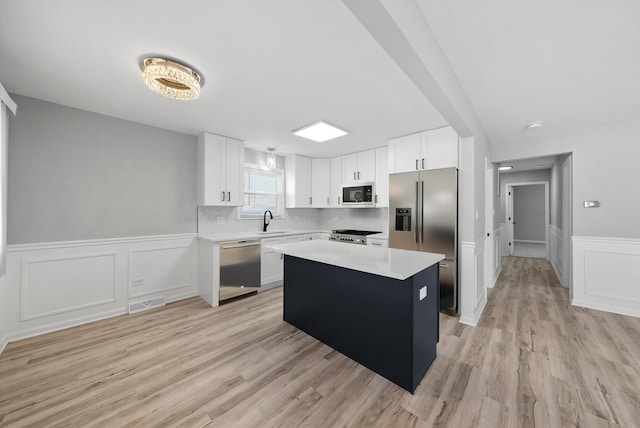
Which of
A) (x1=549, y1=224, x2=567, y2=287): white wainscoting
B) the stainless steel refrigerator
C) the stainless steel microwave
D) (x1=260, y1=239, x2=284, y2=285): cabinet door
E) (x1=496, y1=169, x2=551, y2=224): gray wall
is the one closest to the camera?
the stainless steel refrigerator

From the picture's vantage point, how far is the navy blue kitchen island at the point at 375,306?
1760 mm

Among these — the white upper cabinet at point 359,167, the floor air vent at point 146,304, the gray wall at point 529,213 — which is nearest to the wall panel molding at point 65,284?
the floor air vent at point 146,304

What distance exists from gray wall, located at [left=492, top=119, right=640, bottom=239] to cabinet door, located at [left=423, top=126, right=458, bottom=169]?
180 cm

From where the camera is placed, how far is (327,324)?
2363mm

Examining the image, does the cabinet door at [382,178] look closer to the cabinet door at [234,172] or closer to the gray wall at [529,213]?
the cabinet door at [234,172]

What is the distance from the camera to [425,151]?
3.32 meters

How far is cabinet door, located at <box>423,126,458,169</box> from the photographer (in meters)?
3.07

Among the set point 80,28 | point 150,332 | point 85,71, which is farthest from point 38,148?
point 150,332

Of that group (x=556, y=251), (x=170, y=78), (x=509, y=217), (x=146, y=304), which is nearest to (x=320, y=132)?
(x=170, y=78)

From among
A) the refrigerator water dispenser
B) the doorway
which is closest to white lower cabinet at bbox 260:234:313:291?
the refrigerator water dispenser

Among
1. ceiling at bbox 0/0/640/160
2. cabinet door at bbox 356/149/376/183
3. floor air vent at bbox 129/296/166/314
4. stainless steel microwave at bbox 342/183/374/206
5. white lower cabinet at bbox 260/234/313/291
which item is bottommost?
floor air vent at bbox 129/296/166/314

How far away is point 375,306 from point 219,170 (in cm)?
299

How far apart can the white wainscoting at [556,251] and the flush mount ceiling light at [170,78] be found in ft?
20.2

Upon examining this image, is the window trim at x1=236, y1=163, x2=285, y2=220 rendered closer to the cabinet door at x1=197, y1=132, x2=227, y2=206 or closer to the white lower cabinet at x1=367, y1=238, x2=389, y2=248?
the cabinet door at x1=197, y1=132, x2=227, y2=206
